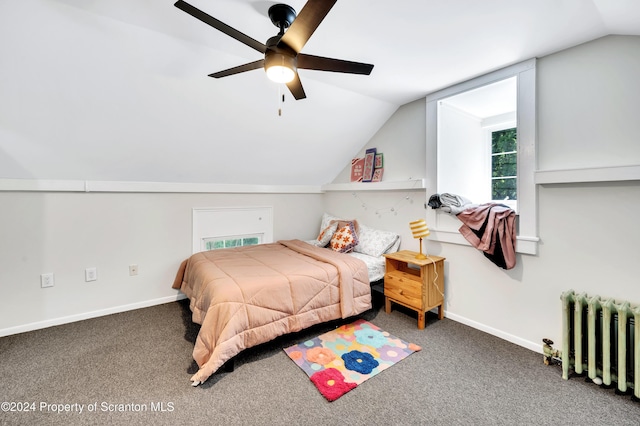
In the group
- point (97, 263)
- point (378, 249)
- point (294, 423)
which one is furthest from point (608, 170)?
point (97, 263)

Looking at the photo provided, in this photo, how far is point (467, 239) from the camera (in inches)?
97.8

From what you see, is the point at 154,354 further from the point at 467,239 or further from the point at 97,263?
the point at 467,239

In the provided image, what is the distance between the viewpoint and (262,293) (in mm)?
2068

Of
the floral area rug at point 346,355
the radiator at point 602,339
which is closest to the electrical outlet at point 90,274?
the floral area rug at point 346,355

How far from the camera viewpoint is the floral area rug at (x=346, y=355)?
71.6 inches

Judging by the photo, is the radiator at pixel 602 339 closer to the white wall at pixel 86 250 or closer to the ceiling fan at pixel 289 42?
the ceiling fan at pixel 289 42

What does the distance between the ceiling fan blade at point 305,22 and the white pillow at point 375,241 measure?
2.27m

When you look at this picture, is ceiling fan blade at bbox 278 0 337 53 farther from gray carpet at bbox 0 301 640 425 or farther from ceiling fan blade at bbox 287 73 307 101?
gray carpet at bbox 0 301 640 425

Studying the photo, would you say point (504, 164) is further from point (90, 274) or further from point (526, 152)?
point (90, 274)

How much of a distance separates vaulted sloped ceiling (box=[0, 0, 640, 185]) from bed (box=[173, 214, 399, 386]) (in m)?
1.28

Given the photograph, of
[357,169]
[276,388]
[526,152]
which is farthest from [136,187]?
[526,152]

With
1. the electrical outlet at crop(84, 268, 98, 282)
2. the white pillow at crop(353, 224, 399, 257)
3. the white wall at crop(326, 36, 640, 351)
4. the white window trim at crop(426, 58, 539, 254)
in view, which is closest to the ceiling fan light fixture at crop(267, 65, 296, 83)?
the white window trim at crop(426, 58, 539, 254)

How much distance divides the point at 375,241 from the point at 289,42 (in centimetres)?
237

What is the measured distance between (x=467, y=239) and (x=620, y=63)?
153cm
